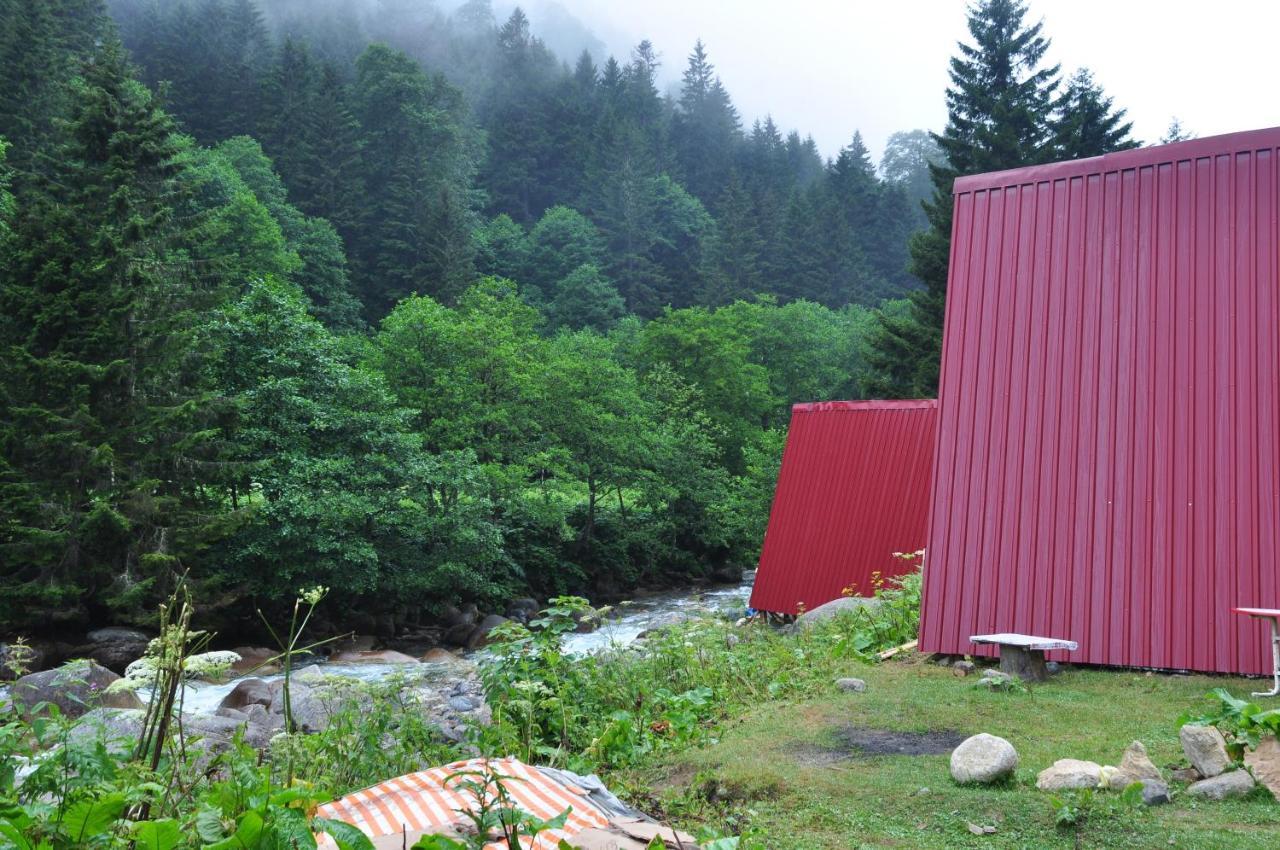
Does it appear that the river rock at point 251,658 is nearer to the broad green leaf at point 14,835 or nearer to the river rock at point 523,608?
the river rock at point 523,608

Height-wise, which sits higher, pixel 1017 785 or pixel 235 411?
pixel 235 411

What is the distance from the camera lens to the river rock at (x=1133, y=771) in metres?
3.71

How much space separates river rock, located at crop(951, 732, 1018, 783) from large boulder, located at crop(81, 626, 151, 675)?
12.4 m

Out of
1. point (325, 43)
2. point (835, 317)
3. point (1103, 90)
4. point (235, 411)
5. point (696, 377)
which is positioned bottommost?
point (235, 411)

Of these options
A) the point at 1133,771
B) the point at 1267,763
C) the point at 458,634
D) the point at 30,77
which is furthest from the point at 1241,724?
the point at 30,77

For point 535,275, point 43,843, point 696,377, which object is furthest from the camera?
point 535,275

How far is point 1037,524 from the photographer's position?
6.88 metres

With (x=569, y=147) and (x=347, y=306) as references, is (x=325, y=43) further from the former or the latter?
(x=347, y=306)

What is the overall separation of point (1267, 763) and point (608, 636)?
11440 mm

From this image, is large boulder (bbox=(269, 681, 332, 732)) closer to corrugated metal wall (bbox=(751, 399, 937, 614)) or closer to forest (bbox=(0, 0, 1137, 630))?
corrugated metal wall (bbox=(751, 399, 937, 614))

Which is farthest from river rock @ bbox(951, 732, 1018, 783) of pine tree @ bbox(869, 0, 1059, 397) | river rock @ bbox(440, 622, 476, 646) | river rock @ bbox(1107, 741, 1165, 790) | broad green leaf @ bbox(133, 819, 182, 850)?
pine tree @ bbox(869, 0, 1059, 397)

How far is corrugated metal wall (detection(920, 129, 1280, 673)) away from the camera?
627 cm

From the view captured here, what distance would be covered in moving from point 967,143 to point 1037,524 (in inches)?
847

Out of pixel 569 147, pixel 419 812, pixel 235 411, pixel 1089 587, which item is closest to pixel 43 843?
pixel 419 812
